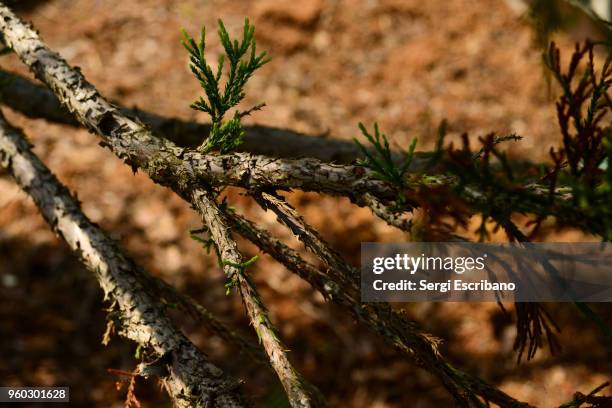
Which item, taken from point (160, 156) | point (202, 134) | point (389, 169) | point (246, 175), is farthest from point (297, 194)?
point (389, 169)

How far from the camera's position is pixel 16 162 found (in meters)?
1.77

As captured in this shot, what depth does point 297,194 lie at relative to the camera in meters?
4.53

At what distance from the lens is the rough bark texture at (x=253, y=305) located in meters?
1.02

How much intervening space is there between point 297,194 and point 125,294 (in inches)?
124

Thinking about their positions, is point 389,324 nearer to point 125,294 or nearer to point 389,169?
point 389,169

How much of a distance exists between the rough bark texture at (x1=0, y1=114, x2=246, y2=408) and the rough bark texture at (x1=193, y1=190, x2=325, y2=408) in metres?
0.18

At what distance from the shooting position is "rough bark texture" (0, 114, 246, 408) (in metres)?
1.20

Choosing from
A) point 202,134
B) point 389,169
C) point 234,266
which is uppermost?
point 202,134

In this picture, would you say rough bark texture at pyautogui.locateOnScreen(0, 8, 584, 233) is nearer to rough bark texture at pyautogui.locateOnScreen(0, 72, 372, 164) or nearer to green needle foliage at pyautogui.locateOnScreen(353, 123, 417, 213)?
green needle foliage at pyautogui.locateOnScreen(353, 123, 417, 213)

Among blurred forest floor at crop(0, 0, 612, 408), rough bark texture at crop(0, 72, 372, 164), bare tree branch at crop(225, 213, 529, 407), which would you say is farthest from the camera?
blurred forest floor at crop(0, 0, 612, 408)

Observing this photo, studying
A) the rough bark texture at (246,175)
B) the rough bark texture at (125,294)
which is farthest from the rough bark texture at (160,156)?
the rough bark texture at (125,294)

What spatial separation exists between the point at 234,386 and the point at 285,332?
8.74ft

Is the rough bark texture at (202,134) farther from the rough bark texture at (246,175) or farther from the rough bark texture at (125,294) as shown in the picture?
the rough bark texture at (246,175)

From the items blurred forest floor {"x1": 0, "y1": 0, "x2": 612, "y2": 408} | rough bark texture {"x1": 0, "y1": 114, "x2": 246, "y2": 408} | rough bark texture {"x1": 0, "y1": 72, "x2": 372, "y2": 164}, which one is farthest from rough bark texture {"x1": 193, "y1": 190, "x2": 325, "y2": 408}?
rough bark texture {"x1": 0, "y1": 72, "x2": 372, "y2": 164}
